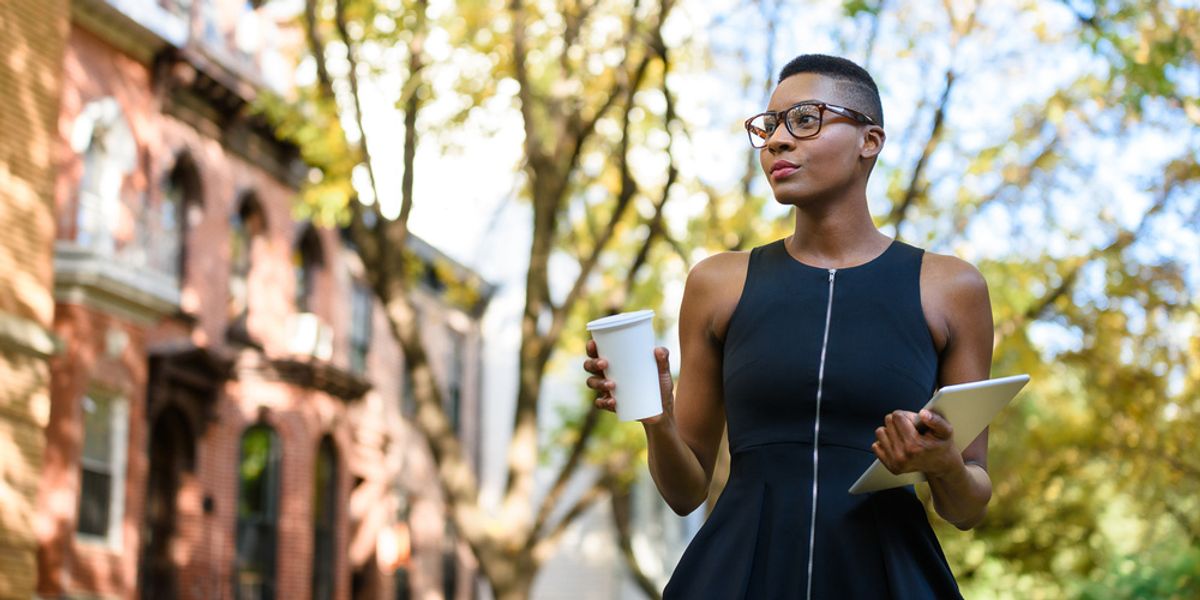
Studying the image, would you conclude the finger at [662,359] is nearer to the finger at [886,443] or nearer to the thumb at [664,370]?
the thumb at [664,370]

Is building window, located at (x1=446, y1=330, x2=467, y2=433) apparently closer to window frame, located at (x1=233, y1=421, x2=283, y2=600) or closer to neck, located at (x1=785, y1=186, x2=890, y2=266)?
window frame, located at (x1=233, y1=421, x2=283, y2=600)

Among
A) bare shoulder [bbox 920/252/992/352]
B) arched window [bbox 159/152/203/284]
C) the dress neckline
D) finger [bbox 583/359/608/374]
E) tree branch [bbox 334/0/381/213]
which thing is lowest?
finger [bbox 583/359/608/374]

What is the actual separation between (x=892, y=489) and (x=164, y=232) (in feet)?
67.4

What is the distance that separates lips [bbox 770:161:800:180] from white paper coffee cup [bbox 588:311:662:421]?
A: 0.43m

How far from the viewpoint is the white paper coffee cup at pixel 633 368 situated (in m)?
3.31

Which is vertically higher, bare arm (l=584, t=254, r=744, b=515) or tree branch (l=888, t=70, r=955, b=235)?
tree branch (l=888, t=70, r=955, b=235)

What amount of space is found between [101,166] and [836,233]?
1867cm

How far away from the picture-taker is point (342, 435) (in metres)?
28.5

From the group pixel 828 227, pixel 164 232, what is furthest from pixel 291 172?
pixel 828 227

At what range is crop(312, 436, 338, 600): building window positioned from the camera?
2808 centimetres

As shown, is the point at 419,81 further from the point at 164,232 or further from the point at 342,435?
the point at 342,435

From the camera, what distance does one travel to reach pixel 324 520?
2864cm

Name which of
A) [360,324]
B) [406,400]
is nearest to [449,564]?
[406,400]

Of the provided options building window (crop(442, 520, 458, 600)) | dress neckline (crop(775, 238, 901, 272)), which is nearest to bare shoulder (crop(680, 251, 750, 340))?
dress neckline (crop(775, 238, 901, 272))
